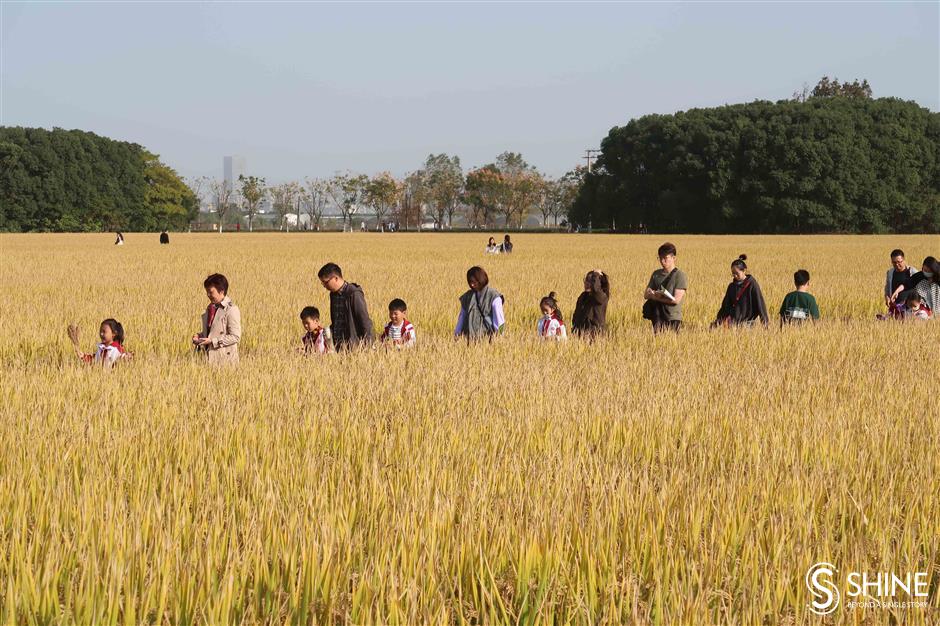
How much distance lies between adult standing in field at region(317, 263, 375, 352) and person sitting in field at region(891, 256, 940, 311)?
23.8 ft

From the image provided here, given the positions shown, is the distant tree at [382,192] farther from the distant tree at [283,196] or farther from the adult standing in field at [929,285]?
the adult standing in field at [929,285]

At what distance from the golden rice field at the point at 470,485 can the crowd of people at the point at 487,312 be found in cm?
41

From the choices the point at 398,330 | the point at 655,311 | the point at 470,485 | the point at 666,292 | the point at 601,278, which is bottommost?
the point at 470,485

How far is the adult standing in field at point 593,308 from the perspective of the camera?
9547 millimetres

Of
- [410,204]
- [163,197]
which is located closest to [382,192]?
[410,204]

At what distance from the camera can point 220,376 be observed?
6754mm

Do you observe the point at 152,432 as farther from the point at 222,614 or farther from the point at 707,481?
the point at 707,481

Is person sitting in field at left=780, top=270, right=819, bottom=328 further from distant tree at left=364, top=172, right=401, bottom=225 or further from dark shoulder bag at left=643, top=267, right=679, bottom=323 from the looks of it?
distant tree at left=364, top=172, right=401, bottom=225

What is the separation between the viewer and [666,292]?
9.71m

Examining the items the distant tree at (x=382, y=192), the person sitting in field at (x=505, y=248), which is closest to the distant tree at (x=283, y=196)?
the distant tree at (x=382, y=192)

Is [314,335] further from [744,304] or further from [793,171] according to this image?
[793,171]

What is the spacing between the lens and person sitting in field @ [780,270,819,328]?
10.8 meters

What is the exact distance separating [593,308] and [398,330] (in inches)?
91.6

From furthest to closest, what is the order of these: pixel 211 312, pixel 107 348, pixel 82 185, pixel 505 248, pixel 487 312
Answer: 1. pixel 82 185
2. pixel 505 248
3. pixel 487 312
4. pixel 211 312
5. pixel 107 348
